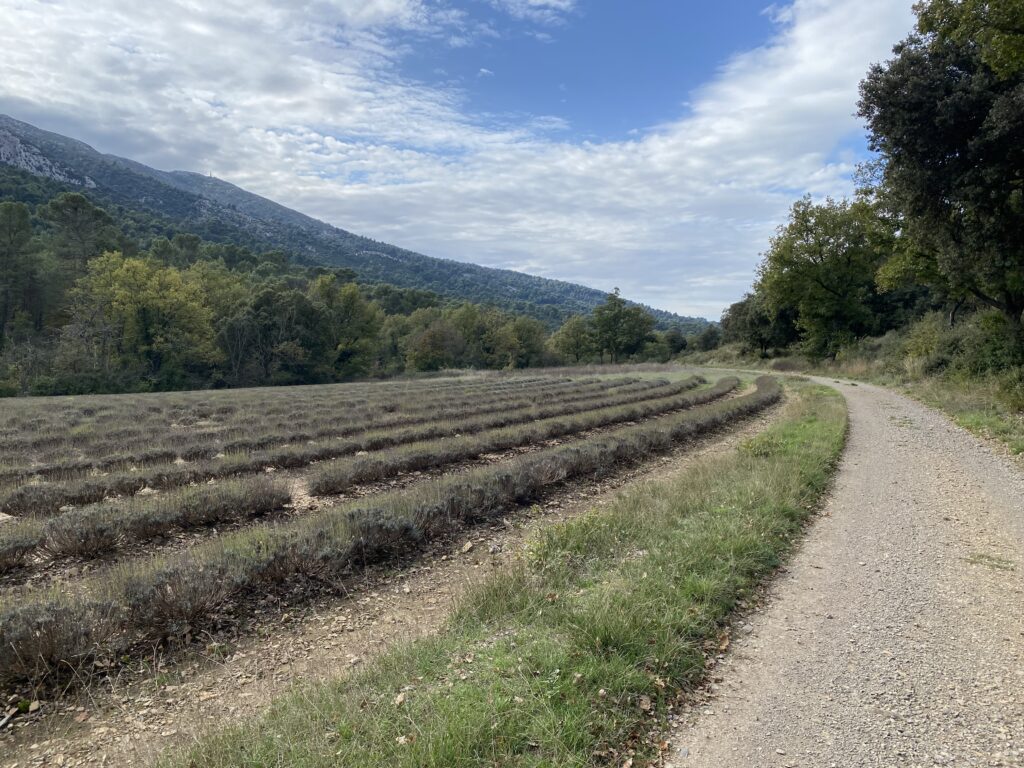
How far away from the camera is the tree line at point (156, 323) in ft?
171

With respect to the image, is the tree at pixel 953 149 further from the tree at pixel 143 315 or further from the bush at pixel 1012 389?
the tree at pixel 143 315

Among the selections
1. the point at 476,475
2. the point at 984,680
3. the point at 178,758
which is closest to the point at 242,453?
the point at 476,475

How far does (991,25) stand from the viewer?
11.6 m

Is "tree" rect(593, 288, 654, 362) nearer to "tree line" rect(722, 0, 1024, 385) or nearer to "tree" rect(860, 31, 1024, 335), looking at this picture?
"tree line" rect(722, 0, 1024, 385)

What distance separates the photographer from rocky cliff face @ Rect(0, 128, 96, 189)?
134 meters

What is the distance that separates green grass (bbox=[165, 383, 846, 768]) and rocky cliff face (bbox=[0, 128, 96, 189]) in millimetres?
178652

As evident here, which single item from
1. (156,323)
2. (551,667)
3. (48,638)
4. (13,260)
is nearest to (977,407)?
(551,667)

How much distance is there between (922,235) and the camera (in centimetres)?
1866

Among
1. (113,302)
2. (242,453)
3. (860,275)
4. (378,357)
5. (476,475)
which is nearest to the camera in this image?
(476,475)

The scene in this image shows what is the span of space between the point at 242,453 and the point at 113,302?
5579 cm

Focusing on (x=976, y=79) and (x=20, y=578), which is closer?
(x=20, y=578)

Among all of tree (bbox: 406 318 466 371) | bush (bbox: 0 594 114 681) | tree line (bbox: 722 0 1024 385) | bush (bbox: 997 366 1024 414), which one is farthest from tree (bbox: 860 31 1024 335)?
tree (bbox: 406 318 466 371)

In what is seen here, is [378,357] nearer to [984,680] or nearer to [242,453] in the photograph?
[242,453]

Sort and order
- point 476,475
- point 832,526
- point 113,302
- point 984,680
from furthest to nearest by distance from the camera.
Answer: point 113,302 < point 476,475 < point 832,526 < point 984,680
